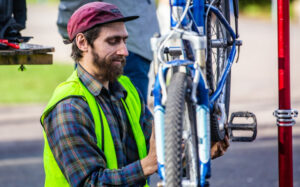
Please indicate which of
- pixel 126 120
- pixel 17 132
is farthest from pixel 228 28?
pixel 17 132

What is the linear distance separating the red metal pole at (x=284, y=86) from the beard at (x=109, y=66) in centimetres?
81

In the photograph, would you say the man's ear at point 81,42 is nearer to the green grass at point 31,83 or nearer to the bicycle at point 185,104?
the bicycle at point 185,104

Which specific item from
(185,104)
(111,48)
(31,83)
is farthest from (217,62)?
(31,83)

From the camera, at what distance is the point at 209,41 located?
321 cm

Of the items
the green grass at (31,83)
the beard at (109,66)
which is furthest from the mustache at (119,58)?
the green grass at (31,83)

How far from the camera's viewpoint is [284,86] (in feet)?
11.1

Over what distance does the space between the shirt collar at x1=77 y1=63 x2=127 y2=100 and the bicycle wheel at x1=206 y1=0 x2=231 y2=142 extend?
465 millimetres

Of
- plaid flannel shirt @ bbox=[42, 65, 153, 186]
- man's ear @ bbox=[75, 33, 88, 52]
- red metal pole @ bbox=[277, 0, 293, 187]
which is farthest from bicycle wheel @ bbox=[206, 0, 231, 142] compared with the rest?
man's ear @ bbox=[75, 33, 88, 52]

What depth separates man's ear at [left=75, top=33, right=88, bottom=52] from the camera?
3.23m

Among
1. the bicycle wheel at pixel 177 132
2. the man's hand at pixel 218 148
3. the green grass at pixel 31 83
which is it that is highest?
the bicycle wheel at pixel 177 132

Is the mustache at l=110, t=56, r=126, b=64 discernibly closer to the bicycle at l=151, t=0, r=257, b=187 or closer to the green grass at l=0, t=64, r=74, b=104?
the bicycle at l=151, t=0, r=257, b=187

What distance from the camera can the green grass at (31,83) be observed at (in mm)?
10117

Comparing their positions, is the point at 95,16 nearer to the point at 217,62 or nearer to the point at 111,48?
the point at 111,48

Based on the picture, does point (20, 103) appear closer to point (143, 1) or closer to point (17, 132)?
point (17, 132)
